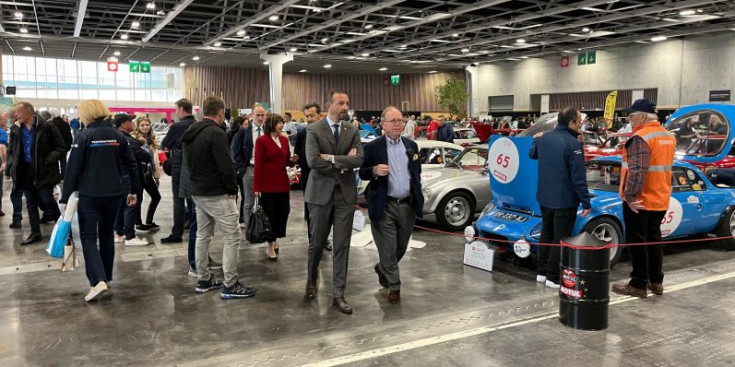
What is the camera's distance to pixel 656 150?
17.2 ft

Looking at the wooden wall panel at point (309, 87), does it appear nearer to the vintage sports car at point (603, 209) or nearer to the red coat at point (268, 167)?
the red coat at point (268, 167)

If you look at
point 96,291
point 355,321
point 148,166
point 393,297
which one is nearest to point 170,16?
point 148,166

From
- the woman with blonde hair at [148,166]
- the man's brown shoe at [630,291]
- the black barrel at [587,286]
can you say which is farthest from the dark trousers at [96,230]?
the man's brown shoe at [630,291]

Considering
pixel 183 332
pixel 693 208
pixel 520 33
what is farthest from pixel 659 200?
pixel 520 33

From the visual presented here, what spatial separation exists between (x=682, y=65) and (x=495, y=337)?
26.1 m

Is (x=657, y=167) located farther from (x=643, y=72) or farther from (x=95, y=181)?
(x=643, y=72)

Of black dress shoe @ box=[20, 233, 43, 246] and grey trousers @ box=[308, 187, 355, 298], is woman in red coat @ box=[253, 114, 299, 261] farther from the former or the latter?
black dress shoe @ box=[20, 233, 43, 246]

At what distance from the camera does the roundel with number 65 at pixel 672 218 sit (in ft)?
21.6

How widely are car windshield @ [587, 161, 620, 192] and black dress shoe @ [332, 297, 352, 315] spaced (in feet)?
11.6

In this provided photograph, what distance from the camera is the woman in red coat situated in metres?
6.32

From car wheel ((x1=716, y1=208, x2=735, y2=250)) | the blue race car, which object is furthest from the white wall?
the blue race car

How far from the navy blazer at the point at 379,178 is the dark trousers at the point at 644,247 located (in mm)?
2105

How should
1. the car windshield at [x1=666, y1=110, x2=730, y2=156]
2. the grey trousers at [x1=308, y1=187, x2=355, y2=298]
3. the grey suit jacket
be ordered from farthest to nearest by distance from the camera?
the car windshield at [x1=666, y1=110, x2=730, y2=156] → the grey trousers at [x1=308, y1=187, x2=355, y2=298] → the grey suit jacket

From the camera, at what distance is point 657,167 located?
528 centimetres
